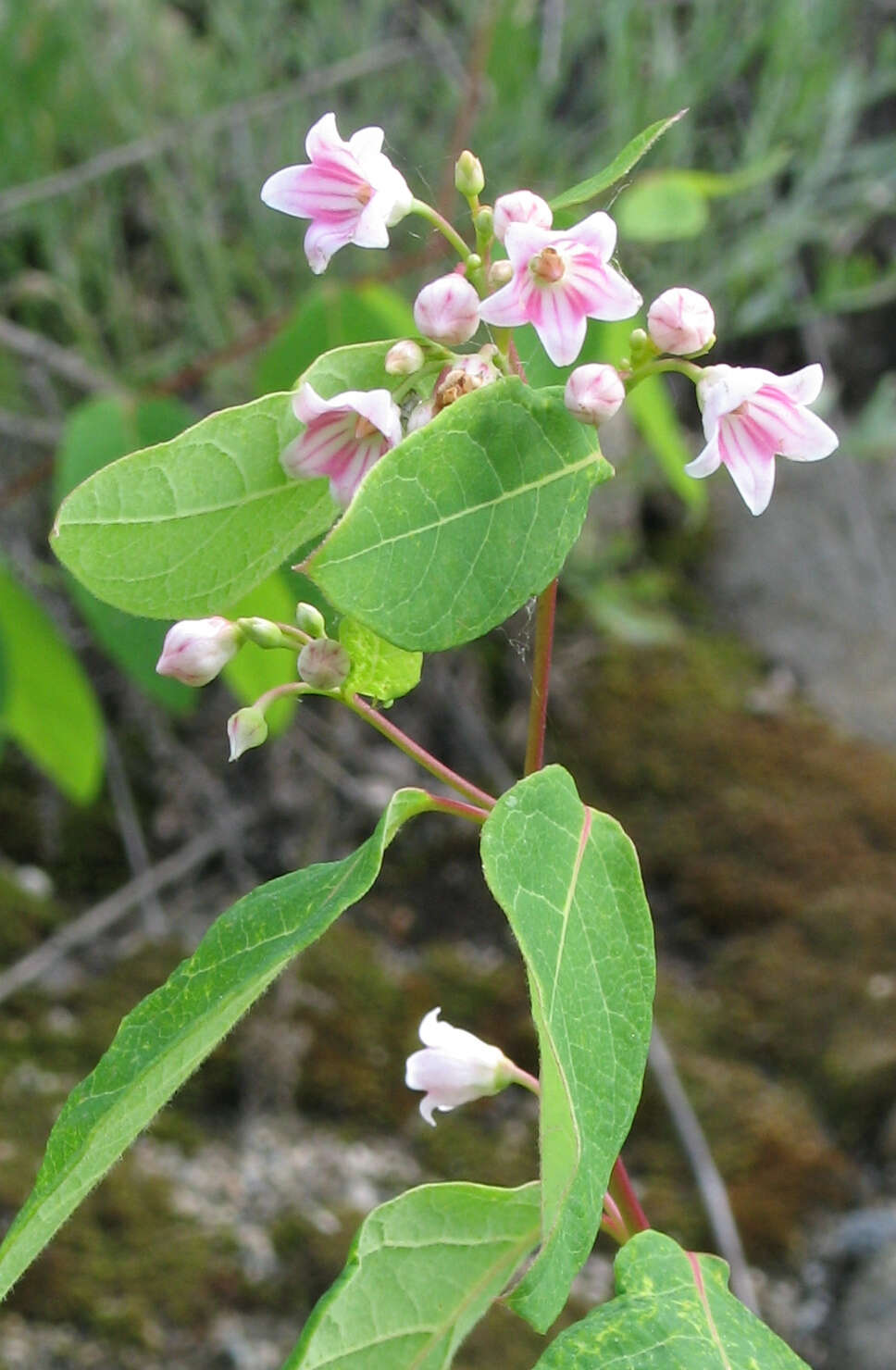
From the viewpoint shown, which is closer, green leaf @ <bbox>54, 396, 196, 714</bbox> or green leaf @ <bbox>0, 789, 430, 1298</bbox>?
green leaf @ <bbox>0, 789, 430, 1298</bbox>

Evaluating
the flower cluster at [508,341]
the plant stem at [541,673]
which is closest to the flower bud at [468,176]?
the flower cluster at [508,341]

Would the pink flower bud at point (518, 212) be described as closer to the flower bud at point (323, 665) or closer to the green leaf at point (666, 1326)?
the flower bud at point (323, 665)

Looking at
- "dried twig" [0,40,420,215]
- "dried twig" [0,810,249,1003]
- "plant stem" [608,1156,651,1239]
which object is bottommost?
"dried twig" [0,810,249,1003]

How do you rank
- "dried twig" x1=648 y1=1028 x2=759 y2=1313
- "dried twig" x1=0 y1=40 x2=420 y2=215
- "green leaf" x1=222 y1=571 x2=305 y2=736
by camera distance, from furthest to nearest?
"dried twig" x1=0 y1=40 x2=420 y2=215
"dried twig" x1=648 y1=1028 x2=759 y2=1313
"green leaf" x1=222 y1=571 x2=305 y2=736

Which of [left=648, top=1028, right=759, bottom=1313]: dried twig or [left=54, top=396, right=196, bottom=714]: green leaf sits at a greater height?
[left=54, top=396, right=196, bottom=714]: green leaf

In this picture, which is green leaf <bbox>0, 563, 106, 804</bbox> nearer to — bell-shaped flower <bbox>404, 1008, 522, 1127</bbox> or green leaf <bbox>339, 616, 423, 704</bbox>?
bell-shaped flower <bbox>404, 1008, 522, 1127</bbox>

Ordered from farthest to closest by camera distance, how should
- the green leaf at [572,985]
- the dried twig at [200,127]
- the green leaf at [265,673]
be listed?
the dried twig at [200,127]
the green leaf at [265,673]
the green leaf at [572,985]

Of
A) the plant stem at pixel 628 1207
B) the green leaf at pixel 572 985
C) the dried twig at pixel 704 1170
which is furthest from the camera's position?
the dried twig at pixel 704 1170

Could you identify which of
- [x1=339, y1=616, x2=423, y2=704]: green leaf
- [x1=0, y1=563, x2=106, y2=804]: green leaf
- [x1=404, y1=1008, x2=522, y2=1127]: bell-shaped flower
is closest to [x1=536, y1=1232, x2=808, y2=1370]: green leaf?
Result: [x1=404, y1=1008, x2=522, y2=1127]: bell-shaped flower
